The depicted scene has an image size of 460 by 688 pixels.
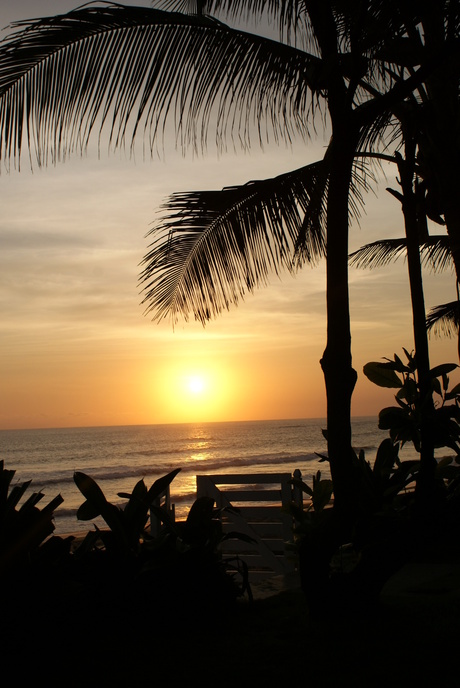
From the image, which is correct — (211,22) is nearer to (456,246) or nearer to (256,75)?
(256,75)

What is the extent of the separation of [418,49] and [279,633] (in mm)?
4102

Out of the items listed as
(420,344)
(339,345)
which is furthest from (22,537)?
(420,344)

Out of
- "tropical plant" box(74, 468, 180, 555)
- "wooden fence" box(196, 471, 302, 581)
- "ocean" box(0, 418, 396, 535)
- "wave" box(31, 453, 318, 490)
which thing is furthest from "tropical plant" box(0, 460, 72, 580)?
"wave" box(31, 453, 318, 490)

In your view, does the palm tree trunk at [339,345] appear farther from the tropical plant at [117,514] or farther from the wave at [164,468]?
the wave at [164,468]

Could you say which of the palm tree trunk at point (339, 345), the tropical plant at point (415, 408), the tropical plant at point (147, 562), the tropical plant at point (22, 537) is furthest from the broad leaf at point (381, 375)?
the tropical plant at point (22, 537)

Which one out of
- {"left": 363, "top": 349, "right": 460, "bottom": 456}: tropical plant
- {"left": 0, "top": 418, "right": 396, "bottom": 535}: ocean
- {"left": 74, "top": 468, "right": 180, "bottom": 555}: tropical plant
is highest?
{"left": 363, "top": 349, "right": 460, "bottom": 456}: tropical plant

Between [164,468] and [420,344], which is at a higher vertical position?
[420,344]

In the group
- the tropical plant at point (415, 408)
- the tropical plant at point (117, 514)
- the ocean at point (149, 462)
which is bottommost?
the ocean at point (149, 462)

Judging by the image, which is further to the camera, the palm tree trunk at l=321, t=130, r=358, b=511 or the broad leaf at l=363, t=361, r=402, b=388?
the broad leaf at l=363, t=361, r=402, b=388

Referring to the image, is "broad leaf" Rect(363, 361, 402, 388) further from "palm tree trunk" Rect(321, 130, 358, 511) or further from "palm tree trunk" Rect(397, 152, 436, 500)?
"palm tree trunk" Rect(321, 130, 358, 511)

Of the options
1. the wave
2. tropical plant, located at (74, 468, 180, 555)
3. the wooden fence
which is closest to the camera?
tropical plant, located at (74, 468, 180, 555)

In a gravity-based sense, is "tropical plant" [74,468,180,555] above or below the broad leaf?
below

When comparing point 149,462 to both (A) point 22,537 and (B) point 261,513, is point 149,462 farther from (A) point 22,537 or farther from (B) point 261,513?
(A) point 22,537

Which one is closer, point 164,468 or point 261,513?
point 261,513
